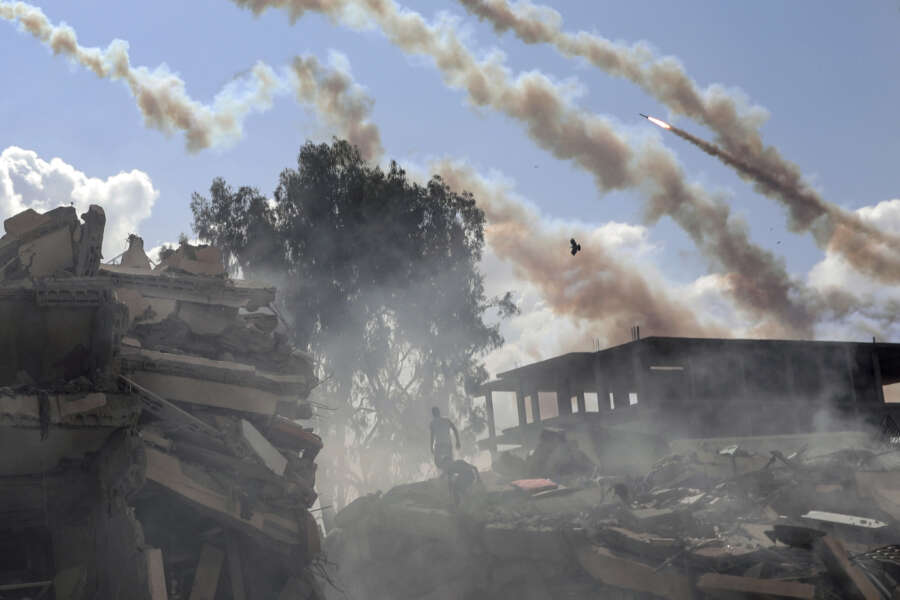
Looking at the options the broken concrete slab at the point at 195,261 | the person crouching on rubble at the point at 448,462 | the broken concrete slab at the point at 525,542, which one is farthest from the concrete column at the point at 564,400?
the broken concrete slab at the point at 195,261

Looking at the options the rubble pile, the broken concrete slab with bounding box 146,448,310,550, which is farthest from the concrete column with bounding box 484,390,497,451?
the broken concrete slab with bounding box 146,448,310,550

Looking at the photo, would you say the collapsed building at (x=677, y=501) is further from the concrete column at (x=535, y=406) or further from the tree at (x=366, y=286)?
the tree at (x=366, y=286)

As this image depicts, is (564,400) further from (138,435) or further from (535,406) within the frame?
(138,435)

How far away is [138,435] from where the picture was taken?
10289 millimetres

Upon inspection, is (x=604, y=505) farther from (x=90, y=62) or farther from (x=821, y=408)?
(x=90, y=62)

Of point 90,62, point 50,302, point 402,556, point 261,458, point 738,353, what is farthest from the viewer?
point 90,62

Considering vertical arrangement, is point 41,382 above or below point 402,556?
above

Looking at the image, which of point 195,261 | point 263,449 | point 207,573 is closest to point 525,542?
point 263,449

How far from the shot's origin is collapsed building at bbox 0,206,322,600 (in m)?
10.0

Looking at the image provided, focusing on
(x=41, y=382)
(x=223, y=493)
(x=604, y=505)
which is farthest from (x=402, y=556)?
Result: (x=41, y=382)

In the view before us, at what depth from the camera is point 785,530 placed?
1062 cm

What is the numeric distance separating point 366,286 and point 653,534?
78.0ft

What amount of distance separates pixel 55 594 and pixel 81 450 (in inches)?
65.1

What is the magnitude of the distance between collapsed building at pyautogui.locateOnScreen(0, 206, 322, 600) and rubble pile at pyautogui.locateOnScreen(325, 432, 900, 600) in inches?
124
